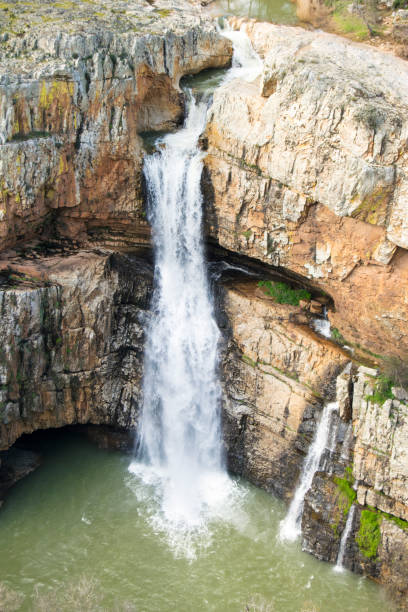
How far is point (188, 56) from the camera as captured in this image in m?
20.5

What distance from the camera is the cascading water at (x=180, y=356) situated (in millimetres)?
19922

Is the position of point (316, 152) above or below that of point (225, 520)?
above

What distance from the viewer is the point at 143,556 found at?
1744 cm

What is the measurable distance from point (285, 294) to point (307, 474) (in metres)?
6.07

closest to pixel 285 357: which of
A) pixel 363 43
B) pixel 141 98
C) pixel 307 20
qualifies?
pixel 141 98

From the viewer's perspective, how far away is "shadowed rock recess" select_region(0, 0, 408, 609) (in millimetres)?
16297

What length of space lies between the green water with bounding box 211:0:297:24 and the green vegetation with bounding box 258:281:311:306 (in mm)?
12454

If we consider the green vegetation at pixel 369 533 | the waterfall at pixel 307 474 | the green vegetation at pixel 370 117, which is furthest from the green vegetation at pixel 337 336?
the green vegetation at pixel 370 117

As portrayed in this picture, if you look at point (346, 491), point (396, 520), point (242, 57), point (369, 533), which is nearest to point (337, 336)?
point (346, 491)

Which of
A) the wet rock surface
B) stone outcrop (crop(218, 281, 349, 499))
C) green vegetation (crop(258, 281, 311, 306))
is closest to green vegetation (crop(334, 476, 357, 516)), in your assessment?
stone outcrop (crop(218, 281, 349, 499))

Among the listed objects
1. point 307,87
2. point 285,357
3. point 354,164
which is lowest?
point 285,357

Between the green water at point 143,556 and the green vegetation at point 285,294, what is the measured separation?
6.70m

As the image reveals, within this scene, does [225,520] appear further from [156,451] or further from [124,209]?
[124,209]

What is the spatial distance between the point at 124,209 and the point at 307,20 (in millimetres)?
12620
